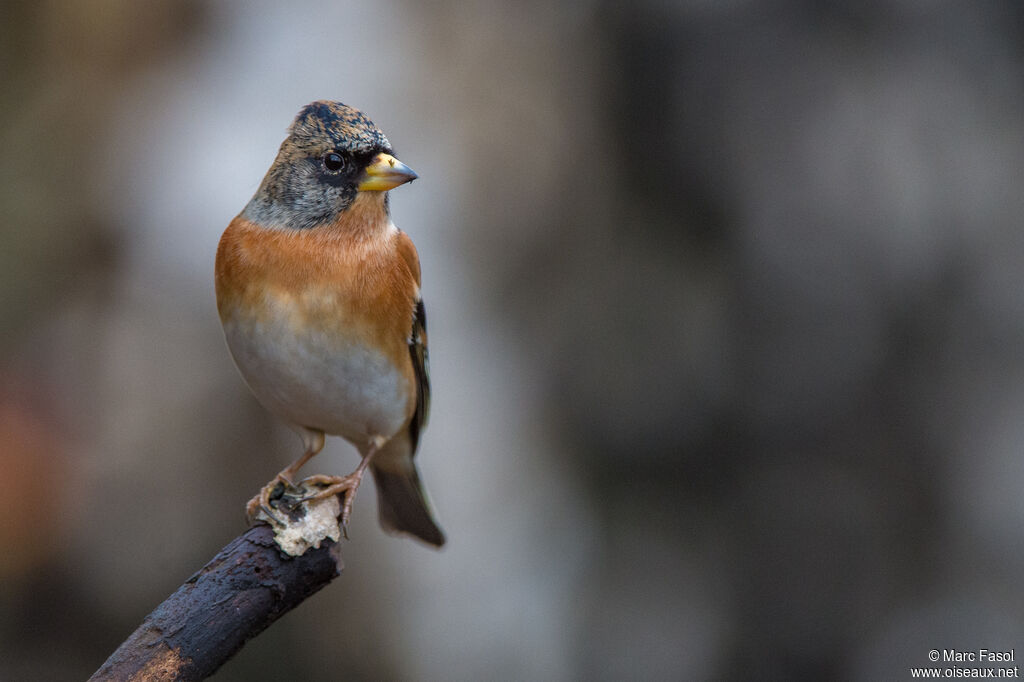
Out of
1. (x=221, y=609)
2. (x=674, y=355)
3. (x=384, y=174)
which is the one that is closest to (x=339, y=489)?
(x=221, y=609)

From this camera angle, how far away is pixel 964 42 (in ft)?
19.0

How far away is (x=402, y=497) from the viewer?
3535 mm

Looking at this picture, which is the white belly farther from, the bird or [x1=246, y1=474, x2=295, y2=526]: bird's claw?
[x1=246, y1=474, x2=295, y2=526]: bird's claw

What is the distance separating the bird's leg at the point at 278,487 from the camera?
7.17 feet

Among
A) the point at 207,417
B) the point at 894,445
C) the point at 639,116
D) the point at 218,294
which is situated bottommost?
the point at 894,445

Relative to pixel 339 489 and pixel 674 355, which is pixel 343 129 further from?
pixel 674 355

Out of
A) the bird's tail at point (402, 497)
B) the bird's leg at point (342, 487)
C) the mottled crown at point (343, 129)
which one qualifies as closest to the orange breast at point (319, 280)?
the mottled crown at point (343, 129)

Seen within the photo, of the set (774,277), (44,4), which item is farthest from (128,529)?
(774,277)

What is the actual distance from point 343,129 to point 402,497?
4.62 ft

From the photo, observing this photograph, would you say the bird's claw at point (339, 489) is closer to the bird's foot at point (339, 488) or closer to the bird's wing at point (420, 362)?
the bird's foot at point (339, 488)

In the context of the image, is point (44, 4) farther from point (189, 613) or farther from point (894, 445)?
point (894, 445)

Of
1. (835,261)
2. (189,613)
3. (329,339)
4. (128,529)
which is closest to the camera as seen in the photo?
(189,613)

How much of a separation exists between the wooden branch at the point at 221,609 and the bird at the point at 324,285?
528 mm

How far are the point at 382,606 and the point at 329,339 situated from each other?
338 cm
